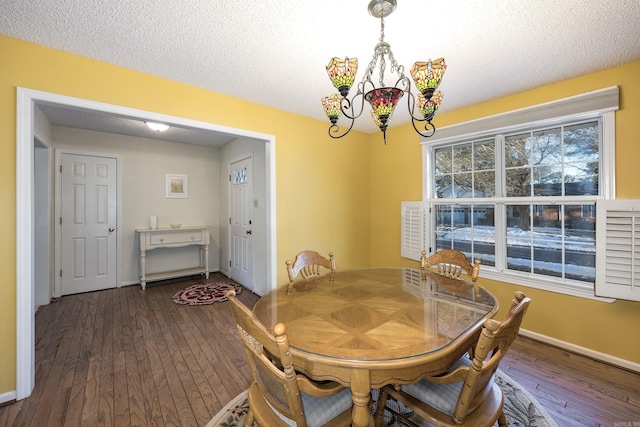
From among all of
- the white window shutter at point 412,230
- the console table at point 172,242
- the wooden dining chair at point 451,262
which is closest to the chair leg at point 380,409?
the wooden dining chair at point 451,262

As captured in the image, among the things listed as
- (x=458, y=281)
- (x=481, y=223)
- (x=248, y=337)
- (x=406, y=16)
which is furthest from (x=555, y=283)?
(x=248, y=337)

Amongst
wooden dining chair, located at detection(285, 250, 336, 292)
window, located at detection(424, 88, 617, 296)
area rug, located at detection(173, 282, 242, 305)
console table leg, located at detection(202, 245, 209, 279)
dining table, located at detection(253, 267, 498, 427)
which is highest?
window, located at detection(424, 88, 617, 296)

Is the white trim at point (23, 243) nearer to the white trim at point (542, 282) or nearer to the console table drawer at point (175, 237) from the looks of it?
the console table drawer at point (175, 237)

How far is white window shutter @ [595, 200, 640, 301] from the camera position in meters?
1.99

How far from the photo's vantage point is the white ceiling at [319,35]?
150 centimetres

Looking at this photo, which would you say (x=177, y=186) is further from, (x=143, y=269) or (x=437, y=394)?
(x=437, y=394)

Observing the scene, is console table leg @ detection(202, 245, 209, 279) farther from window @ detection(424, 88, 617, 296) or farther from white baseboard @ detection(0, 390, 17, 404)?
window @ detection(424, 88, 617, 296)

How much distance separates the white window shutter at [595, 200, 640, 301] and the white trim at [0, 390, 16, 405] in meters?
4.22

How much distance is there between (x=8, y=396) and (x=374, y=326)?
7.91 feet

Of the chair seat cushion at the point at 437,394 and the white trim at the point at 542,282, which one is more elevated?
the white trim at the point at 542,282

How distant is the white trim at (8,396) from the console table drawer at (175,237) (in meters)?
2.61

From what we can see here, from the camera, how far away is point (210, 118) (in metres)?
2.57

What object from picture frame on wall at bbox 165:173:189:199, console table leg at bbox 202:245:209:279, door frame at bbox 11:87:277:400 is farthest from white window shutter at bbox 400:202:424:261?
picture frame on wall at bbox 165:173:189:199

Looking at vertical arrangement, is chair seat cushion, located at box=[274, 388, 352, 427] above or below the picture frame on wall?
below
